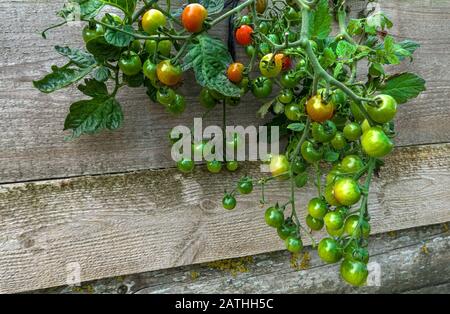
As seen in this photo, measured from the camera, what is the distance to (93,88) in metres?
Answer: 0.67

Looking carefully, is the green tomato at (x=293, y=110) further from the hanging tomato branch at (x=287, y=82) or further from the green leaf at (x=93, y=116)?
the green leaf at (x=93, y=116)

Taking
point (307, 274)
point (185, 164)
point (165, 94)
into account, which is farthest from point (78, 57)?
point (307, 274)

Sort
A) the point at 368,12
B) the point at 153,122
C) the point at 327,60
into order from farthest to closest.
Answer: the point at 368,12, the point at 153,122, the point at 327,60

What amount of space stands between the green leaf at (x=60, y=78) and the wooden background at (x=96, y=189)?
0.09 m

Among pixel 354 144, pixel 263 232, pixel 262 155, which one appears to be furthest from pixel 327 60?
pixel 263 232

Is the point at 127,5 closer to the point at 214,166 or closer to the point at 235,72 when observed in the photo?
the point at 235,72

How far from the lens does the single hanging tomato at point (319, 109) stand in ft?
1.75

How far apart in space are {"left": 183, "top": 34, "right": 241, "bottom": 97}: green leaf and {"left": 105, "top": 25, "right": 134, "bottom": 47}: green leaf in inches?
3.4

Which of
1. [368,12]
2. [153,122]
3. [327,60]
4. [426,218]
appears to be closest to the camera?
[327,60]

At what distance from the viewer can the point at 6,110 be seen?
2.26 ft

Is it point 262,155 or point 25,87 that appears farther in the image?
point 262,155

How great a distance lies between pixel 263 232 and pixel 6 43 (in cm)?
59
